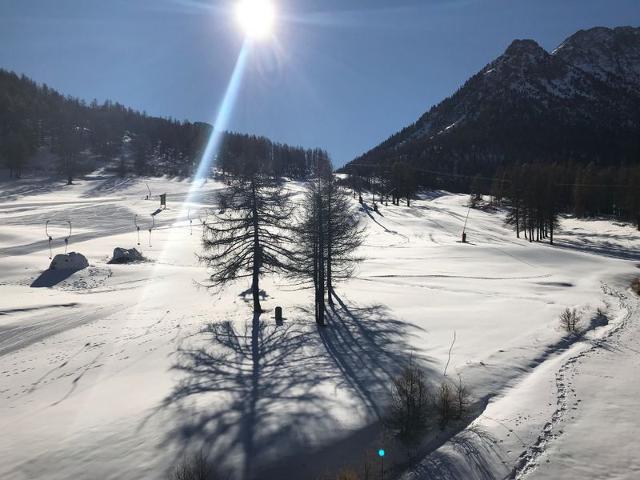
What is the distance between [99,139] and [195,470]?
163 meters

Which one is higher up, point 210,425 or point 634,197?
point 634,197

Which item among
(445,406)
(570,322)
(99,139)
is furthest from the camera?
(99,139)

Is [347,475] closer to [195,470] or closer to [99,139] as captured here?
[195,470]

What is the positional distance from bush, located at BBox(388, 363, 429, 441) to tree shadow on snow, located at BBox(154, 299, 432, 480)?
655 millimetres

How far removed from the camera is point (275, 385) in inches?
511

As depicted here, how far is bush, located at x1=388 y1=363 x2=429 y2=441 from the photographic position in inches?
396

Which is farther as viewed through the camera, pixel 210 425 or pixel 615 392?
pixel 615 392

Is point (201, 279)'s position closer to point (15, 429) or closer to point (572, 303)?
point (15, 429)

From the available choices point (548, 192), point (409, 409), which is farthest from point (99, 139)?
point (409, 409)

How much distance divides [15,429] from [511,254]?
4478 cm

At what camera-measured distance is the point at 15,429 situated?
10.6 metres

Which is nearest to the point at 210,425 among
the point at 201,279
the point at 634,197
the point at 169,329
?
the point at 169,329

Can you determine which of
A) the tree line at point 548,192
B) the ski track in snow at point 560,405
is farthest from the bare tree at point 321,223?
the tree line at point 548,192

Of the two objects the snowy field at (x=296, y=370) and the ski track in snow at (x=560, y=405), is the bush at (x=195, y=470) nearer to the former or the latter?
the snowy field at (x=296, y=370)
